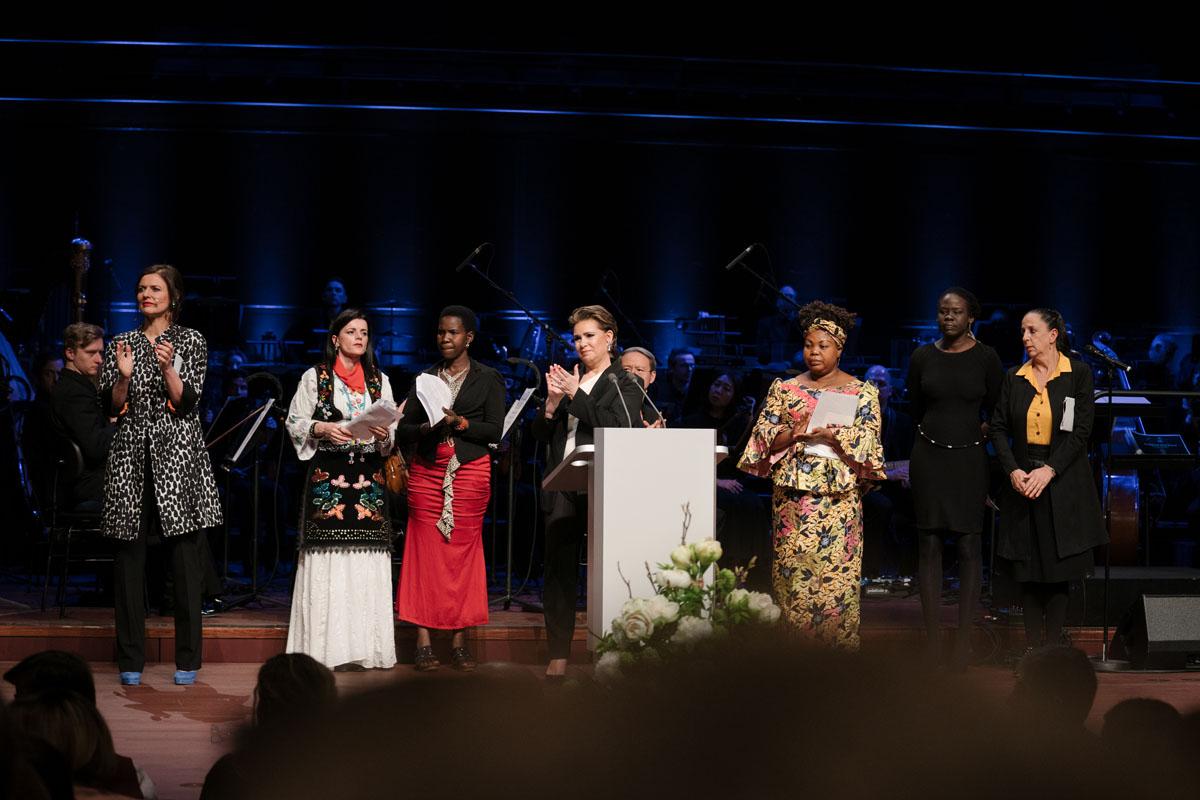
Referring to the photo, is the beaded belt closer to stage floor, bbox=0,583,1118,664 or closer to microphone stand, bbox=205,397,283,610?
stage floor, bbox=0,583,1118,664

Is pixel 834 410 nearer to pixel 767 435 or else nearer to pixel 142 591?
pixel 767 435

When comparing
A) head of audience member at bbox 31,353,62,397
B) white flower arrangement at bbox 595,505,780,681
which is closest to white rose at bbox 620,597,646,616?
white flower arrangement at bbox 595,505,780,681

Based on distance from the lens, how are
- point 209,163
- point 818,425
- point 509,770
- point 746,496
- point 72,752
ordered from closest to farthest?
point 509,770, point 72,752, point 818,425, point 746,496, point 209,163

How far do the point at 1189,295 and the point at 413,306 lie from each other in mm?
7557

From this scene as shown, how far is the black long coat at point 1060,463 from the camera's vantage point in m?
5.20

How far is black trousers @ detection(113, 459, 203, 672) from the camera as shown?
4.75 meters

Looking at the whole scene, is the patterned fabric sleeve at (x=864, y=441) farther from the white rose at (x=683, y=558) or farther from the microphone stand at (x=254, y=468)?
the microphone stand at (x=254, y=468)

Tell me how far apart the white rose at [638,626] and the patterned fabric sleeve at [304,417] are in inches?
115

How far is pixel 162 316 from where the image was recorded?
482 centimetres

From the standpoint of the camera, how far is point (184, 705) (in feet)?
14.7

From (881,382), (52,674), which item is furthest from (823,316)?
(52,674)

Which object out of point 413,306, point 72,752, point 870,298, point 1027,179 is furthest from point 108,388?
point 1027,179

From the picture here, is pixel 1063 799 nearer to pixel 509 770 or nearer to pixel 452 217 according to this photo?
pixel 509 770

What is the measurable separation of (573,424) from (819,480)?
968 mm
